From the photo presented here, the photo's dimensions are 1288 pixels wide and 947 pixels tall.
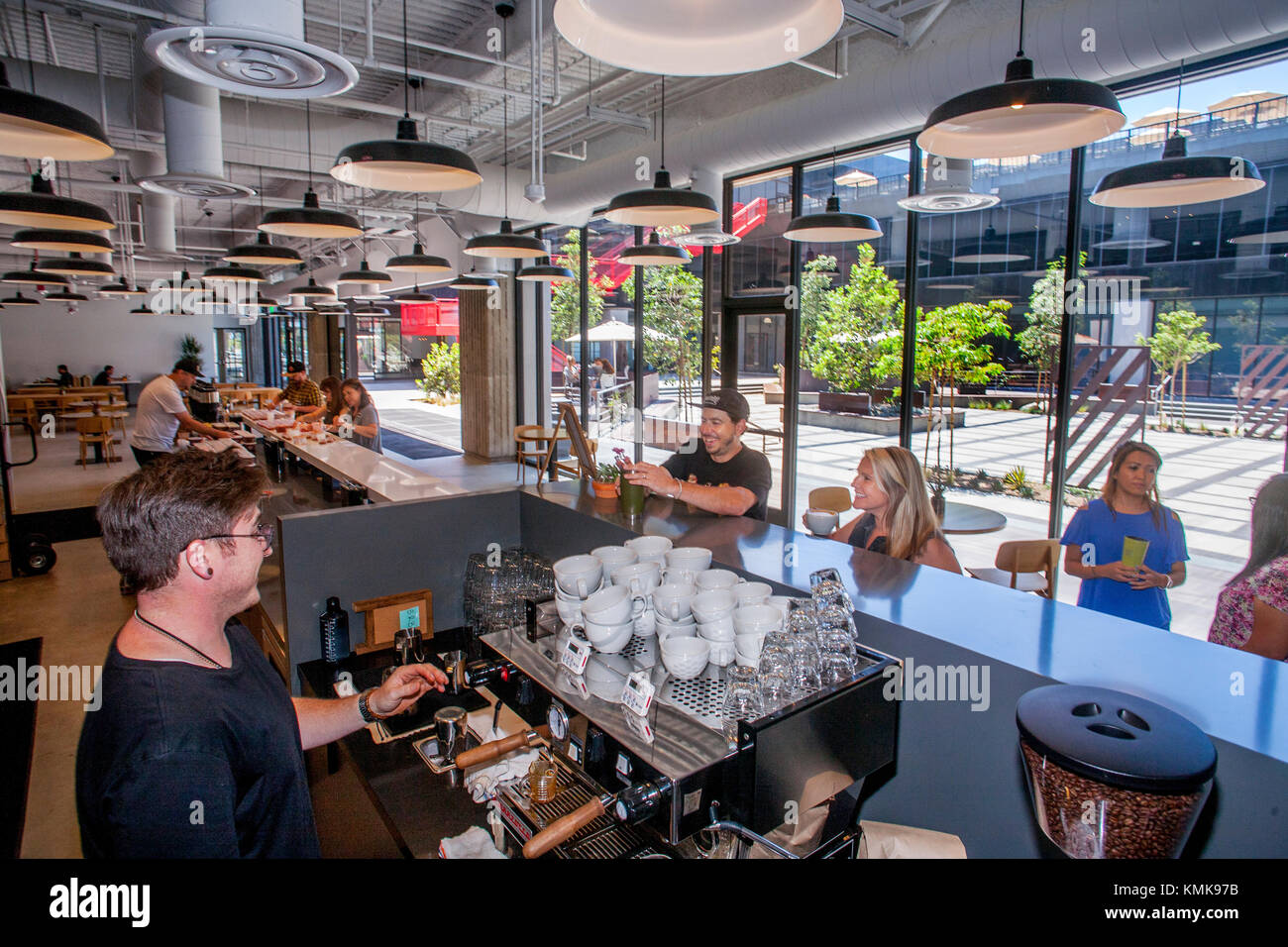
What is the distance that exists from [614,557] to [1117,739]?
126 centimetres

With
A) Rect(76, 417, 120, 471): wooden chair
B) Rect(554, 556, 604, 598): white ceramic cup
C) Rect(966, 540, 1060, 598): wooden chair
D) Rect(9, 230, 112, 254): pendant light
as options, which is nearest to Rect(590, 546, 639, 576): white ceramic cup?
Rect(554, 556, 604, 598): white ceramic cup

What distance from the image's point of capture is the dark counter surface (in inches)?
46.6

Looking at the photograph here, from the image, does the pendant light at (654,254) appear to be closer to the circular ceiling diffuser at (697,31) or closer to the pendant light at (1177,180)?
the pendant light at (1177,180)

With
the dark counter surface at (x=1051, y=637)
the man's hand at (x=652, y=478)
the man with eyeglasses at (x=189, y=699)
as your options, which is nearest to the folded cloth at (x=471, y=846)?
the man with eyeglasses at (x=189, y=699)

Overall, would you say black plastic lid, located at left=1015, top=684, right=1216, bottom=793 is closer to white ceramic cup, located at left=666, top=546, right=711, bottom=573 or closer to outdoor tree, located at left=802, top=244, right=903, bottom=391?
white ceramic cup, located at left=666, top=546, right=711, bottom=573

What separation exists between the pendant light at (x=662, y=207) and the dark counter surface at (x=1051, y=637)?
1.44 meters

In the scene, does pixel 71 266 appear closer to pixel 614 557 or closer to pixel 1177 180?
pixel 614 557

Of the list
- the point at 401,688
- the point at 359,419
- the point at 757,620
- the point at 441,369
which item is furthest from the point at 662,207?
the point at 441,369

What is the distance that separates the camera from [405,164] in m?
2.47

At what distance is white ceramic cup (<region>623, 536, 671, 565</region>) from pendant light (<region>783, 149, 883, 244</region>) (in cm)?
272

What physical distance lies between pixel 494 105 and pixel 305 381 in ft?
14.4

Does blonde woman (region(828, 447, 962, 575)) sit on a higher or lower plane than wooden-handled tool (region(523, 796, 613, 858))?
higher

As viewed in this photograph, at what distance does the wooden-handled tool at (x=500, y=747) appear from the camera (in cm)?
154
